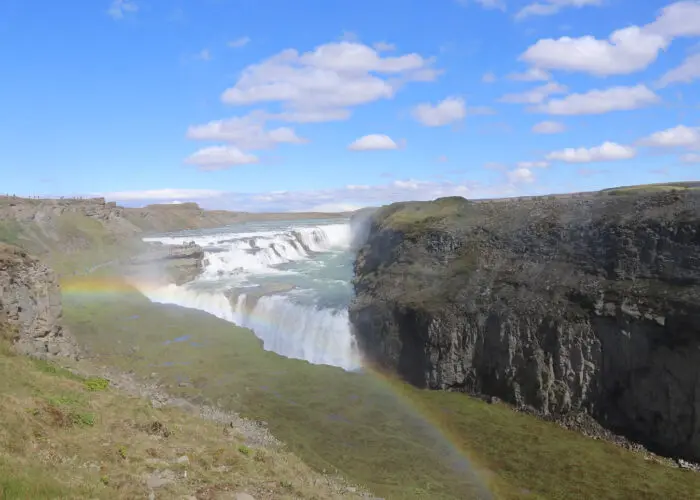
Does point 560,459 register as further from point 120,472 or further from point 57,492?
point 57,492

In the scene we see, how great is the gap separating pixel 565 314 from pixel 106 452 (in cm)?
2258

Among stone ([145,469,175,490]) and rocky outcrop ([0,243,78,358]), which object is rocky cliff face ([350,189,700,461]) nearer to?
rocky outcrop ([0,243,78,358])

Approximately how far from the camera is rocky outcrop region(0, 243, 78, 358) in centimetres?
2172

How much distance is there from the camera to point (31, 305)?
23328 millimetres

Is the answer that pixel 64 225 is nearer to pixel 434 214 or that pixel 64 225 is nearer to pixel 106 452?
pixel 434 214

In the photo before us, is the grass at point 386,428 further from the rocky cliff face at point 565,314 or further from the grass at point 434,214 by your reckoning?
the grass at point 434,214

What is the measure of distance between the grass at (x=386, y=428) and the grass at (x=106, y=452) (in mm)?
1958

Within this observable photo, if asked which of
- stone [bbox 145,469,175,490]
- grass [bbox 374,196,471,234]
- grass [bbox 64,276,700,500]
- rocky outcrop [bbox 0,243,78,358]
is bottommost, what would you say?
grass [bbox 64,276,700,500]

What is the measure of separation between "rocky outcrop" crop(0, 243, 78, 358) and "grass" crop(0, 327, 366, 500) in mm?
4921

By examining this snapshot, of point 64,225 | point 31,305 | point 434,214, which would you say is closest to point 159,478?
point 31,305

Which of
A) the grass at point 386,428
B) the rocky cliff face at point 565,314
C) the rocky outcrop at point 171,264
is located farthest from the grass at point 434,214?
the rocky outcrop at point 171,264

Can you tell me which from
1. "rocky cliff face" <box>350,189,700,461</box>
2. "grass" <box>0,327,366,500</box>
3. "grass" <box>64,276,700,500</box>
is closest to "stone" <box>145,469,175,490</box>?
"grass" <box>0,327,366,500</box>

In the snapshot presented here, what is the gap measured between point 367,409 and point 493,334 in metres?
8.56

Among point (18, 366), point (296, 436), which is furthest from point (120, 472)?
point (296, 436)
